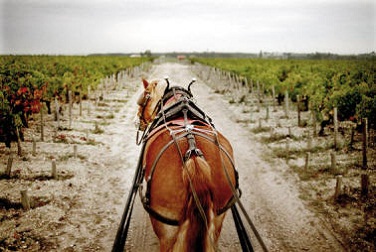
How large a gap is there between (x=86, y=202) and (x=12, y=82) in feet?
18.6

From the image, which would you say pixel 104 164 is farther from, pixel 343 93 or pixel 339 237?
pixel 343 93

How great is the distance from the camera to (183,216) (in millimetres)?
2539

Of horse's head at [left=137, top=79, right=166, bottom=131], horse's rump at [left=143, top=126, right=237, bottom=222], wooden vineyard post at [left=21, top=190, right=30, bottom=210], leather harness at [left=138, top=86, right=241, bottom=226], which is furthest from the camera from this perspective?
wooden vineyard post at [left=21, top=190, right=30, bottom=210]

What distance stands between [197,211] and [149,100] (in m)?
2.92

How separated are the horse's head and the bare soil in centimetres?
79

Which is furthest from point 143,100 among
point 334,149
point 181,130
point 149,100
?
point 334,149

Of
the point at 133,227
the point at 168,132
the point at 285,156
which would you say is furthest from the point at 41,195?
the point at 285,156

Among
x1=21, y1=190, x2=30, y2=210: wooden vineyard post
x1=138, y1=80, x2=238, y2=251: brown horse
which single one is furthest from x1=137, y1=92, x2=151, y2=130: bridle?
x1=21, y1=190, x2=30, y2=210: wooden vineyard post

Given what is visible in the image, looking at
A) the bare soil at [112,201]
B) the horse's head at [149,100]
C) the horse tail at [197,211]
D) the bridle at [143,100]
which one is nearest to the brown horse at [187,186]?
the horse tail at [197,211]

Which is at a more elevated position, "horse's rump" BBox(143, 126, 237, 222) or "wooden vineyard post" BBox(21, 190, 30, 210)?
"horse's rump" BBox(143, 126, 237, 222)

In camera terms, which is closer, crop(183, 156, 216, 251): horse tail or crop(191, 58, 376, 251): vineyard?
crop(183, 156, 216, 251): horse tail

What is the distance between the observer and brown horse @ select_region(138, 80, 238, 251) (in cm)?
249

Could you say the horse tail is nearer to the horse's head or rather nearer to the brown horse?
the brown horse

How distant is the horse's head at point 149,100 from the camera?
4.91m
